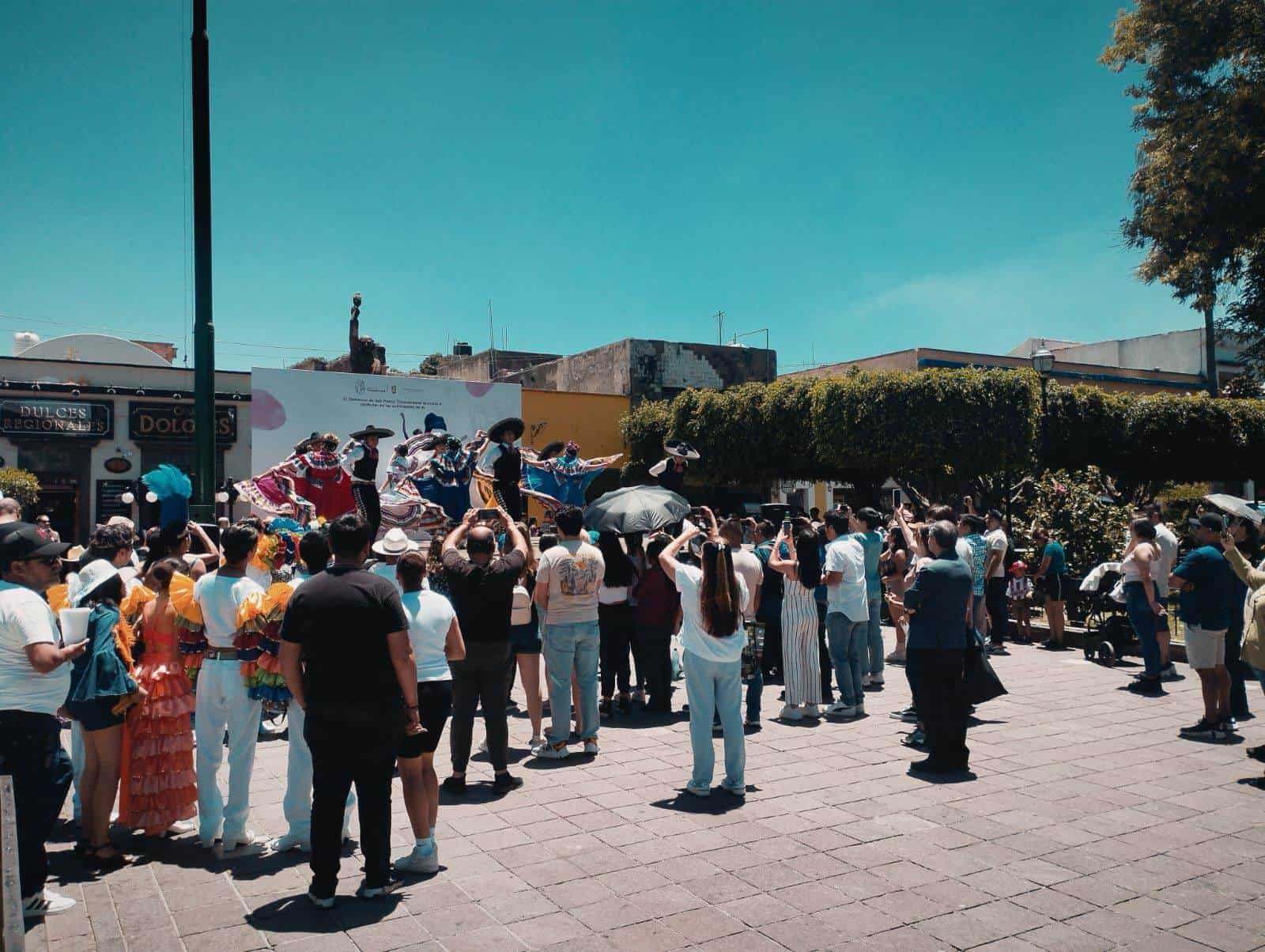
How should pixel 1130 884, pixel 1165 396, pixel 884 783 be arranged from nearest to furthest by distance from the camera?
1. pixel 1130 884
2. pixel 884 783
3. pixel 1165 396

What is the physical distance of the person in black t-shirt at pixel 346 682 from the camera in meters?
4.10

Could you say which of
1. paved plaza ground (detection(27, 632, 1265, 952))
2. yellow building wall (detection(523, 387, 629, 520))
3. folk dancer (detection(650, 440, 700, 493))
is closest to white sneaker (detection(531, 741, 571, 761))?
paved plaza ground (detection(27, 632, 1265, 952))

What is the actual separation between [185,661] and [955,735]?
190 inches

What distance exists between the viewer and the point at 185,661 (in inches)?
201

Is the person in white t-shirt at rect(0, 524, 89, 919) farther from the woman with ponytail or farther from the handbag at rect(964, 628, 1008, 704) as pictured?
the handbag at rect(964, 628, 1008, 704)

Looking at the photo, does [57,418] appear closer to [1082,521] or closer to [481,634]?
[481,634]

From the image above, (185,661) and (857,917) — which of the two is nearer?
(857,917)

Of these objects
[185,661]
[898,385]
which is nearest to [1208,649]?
[185,661]

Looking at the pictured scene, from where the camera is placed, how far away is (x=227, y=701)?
4875 millimetres

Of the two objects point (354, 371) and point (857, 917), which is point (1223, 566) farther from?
point (354, 371)

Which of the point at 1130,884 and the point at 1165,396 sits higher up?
the point at 1165,396

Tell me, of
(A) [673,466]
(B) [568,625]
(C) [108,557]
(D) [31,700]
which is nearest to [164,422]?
(A) [673,466]

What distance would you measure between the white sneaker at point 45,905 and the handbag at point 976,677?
5479 mm

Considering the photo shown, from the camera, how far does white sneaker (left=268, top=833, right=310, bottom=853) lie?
195 inches
